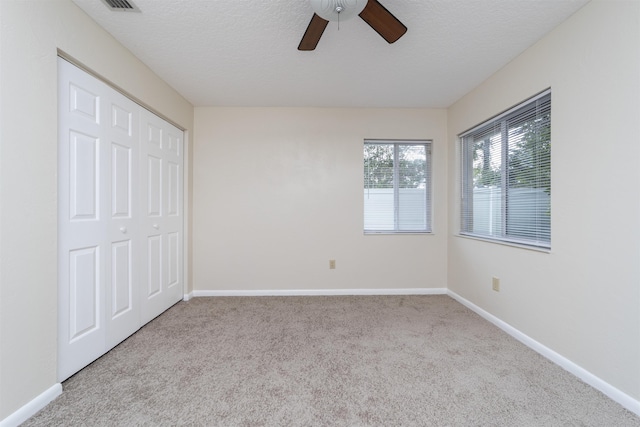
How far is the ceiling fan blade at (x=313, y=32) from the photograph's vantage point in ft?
5.07

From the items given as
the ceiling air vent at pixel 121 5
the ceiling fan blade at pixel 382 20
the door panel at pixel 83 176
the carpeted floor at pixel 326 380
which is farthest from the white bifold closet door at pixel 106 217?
the ceiling fan blade at pixel 382 20

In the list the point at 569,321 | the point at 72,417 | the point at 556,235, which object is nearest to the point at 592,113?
the point at 556,235

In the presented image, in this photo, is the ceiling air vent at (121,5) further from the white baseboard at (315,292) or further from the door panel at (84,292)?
the white baseboard at (315,292)

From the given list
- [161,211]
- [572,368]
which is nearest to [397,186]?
[572,368]

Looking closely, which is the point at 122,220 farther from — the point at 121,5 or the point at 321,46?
the point at 321,46

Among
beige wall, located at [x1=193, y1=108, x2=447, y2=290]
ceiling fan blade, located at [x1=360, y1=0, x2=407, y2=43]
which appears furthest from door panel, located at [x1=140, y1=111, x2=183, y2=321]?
ceiling fan blade, located at [x1=360, y1=0, x2=407, y2=43]

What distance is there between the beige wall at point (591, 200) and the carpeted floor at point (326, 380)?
253mm

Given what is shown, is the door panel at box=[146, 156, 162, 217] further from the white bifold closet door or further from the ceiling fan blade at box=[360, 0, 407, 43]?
the ceiling fan blade at box=[360, 0, 407, 43]

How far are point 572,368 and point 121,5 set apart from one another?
3.66 meters

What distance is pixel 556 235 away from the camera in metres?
1.88

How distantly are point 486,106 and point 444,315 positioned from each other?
2.10 m

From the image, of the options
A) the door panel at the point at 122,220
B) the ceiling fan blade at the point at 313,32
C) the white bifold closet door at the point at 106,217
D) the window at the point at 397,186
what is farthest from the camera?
the window at the point at 397,186

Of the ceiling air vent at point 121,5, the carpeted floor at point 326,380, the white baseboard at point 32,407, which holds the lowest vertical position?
the carpeted floor at point 326,380

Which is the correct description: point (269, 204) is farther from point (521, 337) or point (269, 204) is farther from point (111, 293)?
point (521, 337)
